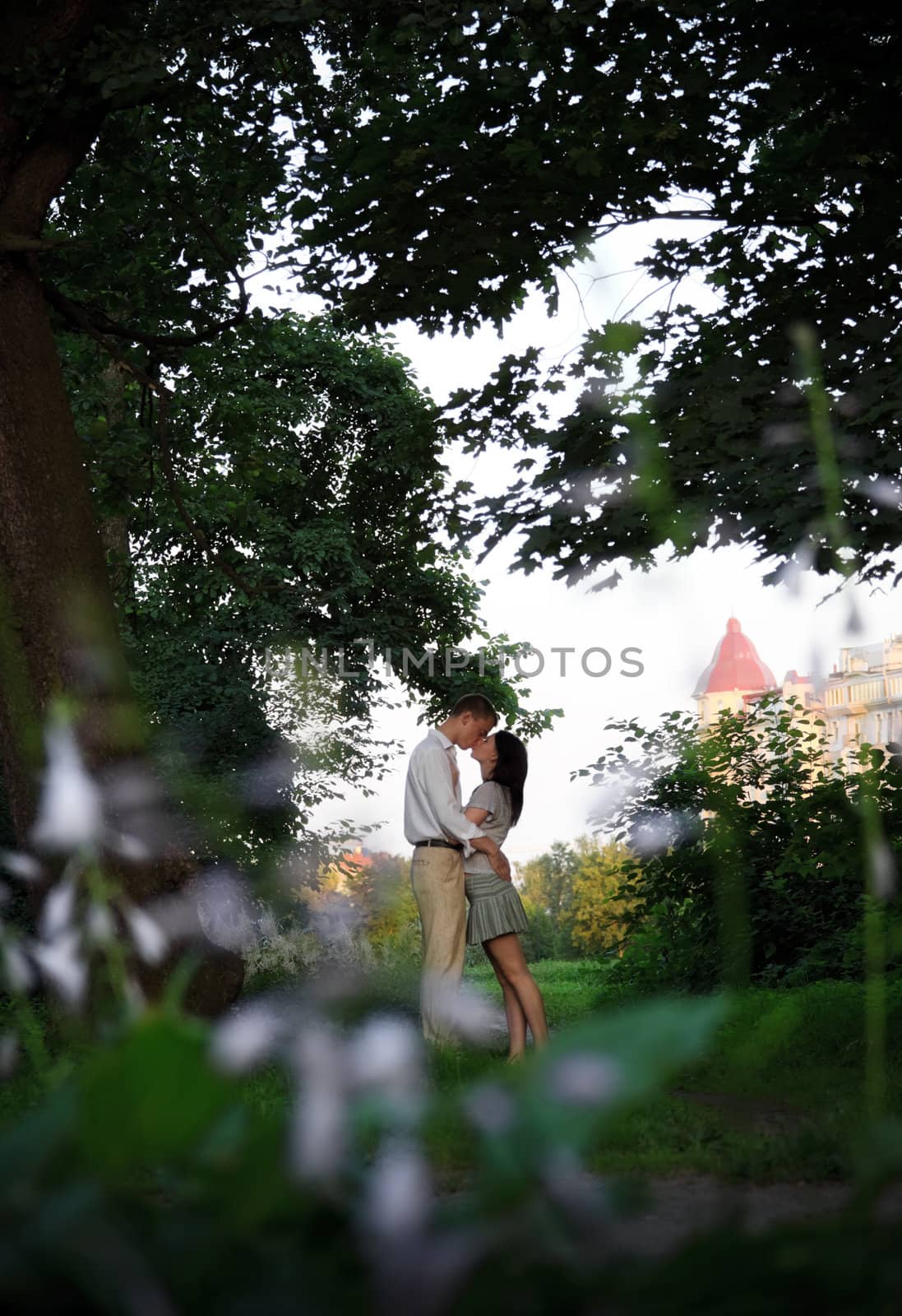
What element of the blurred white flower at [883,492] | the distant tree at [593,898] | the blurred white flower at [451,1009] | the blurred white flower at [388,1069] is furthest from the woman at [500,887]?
the distant tree at [593,898]

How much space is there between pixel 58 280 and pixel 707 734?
6.80 m

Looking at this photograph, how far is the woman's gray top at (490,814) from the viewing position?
23.9 feet

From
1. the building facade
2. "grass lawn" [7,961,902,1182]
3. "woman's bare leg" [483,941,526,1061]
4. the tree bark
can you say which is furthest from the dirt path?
the building facade

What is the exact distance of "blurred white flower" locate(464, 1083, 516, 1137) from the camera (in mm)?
721

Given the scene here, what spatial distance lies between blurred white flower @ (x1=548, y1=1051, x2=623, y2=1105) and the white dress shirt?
6404 mm

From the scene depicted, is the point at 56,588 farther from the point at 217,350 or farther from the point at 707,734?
the point at 707,734

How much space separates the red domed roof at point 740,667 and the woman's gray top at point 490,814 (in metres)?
1.18

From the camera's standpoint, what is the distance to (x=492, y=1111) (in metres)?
0.73

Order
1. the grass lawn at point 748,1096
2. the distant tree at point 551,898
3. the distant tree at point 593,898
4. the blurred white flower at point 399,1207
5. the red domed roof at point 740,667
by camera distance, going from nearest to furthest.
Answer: the blurred white flower at point 399,1207, the grass lawn at point 748,1096, the red domed roof at point 740,667, the distant tree at point 593,898, the distant tree at point 551,898

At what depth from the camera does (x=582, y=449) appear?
8234 millimetres

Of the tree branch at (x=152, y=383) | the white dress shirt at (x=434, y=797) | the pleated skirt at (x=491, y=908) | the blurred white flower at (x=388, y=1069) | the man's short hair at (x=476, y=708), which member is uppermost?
the tree branch at (x=152, y=383)

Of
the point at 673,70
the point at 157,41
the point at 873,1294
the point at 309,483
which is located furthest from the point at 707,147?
the point at 309,483

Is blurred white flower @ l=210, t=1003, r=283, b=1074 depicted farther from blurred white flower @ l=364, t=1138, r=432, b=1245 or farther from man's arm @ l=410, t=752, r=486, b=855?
man's arm @ l=410, t=752, r=486, b=855

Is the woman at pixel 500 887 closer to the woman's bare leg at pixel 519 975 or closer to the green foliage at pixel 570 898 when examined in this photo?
the woman's bare leg at pixel 519 975
